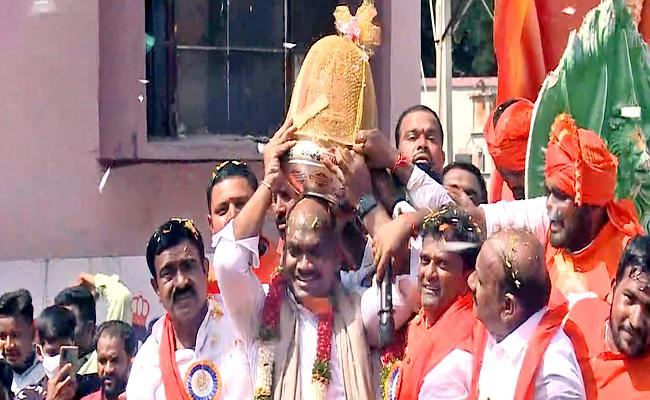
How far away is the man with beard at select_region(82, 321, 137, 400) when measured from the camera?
4996 millimetres

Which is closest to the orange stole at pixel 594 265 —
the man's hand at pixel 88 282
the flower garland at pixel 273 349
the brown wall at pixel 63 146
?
the flower garland at pixel 273 349

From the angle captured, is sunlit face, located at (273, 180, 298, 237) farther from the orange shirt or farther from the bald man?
the orange shirt

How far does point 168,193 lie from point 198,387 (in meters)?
3.20

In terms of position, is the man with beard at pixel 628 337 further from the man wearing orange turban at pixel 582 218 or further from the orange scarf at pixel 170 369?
the orange scarf at pixel 170 369

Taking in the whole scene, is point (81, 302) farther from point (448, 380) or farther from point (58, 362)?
point (448, 380)

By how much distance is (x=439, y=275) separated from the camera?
3.78 m

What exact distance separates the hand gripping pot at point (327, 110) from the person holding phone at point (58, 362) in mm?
1422

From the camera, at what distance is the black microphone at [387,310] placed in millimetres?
3865

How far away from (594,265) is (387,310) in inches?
23.8

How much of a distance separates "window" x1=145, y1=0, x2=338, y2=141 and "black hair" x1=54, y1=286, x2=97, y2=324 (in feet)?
4.45

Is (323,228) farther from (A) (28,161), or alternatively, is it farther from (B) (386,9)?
(B) (386,9)

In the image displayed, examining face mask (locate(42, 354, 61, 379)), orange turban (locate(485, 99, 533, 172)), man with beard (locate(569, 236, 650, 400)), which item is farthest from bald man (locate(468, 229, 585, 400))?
face mask (locate(42, 354, 61, 379))

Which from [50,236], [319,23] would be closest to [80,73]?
[50,236]

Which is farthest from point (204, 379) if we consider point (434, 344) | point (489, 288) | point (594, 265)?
point (594, 265)
